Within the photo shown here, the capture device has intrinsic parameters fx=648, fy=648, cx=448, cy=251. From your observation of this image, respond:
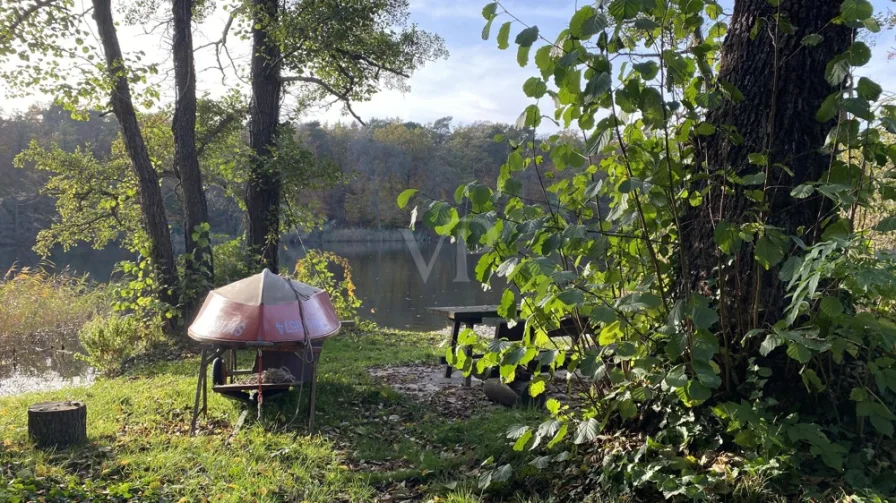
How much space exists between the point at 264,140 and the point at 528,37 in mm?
8598

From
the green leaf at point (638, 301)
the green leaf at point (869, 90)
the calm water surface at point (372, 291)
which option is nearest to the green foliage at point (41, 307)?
the calm water surface at point (372, 291)

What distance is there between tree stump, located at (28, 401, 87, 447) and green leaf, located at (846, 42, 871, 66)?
507 cm

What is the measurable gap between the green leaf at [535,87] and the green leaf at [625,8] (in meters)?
0.52

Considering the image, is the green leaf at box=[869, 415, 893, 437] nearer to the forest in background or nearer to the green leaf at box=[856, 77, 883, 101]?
the green leaf at box=[856, 77, 883, 101]

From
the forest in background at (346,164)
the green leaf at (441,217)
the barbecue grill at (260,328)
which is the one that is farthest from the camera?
the forest in background at (346,164)

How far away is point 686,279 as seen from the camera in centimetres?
301

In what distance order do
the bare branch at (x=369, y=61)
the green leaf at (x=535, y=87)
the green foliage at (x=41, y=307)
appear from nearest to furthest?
the green leaf at (x=535, y=87) < the bare branch at (x=369, y=61) < the green foliage at (x=41, y=307)

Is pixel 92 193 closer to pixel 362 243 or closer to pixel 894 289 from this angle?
pixel 894 289

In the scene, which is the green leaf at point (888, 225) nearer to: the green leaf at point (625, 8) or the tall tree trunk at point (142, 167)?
the green leaf at point (625, 8)

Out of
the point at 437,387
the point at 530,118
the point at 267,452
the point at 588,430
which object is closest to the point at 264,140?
the point at 437,387

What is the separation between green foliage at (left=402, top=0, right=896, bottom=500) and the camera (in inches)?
99.0

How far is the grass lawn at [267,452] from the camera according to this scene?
3594 millimetres

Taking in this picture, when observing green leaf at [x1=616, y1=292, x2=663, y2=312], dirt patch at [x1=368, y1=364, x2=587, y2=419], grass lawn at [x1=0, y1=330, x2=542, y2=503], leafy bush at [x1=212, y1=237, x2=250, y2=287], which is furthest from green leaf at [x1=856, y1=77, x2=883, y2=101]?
leafy bush at [x1=212, y1=237, x2=250, y2=287]

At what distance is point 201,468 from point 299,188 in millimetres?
7012
